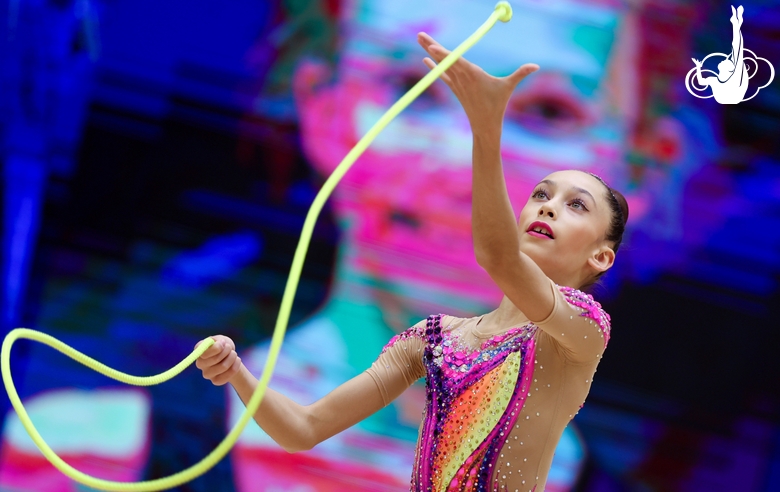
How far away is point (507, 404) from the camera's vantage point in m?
1.41

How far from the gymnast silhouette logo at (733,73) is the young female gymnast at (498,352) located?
5.22 feet

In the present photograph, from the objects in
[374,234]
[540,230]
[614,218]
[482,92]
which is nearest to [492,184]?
[482,92]

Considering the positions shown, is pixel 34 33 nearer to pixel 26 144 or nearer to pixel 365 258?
pixel 26 144

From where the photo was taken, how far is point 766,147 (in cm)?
299

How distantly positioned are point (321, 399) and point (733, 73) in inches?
87.1

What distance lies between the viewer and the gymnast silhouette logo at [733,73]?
2990 mm

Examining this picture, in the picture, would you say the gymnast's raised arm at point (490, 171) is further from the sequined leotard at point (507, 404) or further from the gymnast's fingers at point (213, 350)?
the gymnast's fingers at point (213, 350)

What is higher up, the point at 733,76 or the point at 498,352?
the point at 733,76

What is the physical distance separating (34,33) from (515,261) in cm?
256

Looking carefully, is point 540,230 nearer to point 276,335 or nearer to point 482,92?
point 482,92

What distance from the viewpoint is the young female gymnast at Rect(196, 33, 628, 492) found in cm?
119

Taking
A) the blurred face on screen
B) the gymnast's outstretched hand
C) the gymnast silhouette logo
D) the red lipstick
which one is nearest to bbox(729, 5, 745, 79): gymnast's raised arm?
the gymnast silhouette logo

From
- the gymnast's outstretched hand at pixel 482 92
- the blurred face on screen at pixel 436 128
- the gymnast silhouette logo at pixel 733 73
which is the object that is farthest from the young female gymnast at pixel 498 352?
the gymnast silhouette logo at pixel 733 73

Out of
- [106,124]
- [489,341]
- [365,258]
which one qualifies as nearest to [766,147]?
[365,258]
